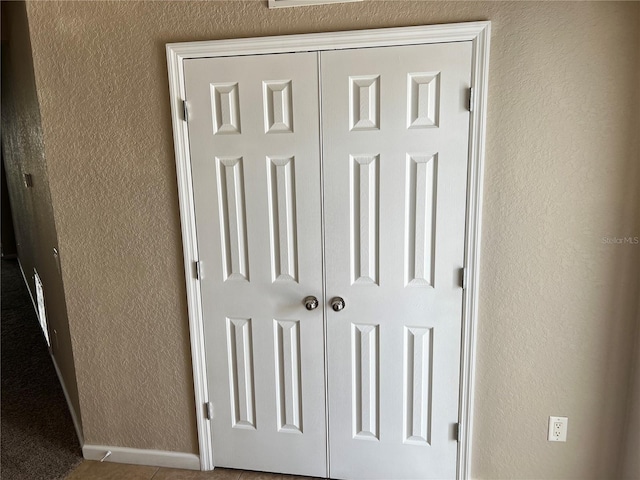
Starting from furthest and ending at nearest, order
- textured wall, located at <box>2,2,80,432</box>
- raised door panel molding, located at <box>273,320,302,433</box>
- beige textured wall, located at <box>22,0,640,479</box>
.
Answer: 1. textured wall, located at <box>2,2,80,432</box>
2. raised door panel molding, located at <box>273,320,302,433</box>
3. beige textured wall, located at <box>22,0,640,479</box>

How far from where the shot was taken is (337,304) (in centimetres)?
189

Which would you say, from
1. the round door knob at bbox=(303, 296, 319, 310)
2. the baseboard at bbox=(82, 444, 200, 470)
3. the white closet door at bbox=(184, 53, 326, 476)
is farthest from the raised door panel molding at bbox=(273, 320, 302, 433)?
the baseboard at bbox=(82, 444, 200, 470)

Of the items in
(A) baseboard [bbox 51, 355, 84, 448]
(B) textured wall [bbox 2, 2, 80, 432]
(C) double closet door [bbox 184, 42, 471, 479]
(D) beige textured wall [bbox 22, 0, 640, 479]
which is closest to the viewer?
(D) beige textured wall [bbox 22, 0, 640, 479]

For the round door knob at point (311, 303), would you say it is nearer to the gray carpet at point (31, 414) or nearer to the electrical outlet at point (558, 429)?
the electrical outlet at point (558, 429)

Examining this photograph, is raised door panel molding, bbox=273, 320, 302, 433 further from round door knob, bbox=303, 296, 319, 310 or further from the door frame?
the door frame

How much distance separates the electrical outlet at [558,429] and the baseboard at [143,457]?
1659 millimetres

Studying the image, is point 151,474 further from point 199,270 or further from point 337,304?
point 337,304

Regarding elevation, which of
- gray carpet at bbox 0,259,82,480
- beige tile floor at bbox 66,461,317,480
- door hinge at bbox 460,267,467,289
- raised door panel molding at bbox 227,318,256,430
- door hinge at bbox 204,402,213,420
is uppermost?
door hinge at bbox 460,267,467,289

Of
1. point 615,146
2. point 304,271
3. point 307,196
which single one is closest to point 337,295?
point 304,271

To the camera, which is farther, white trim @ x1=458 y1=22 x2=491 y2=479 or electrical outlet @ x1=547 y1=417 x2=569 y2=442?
electrical outlet @ x1=547 y1=417 x2=569 y2=442

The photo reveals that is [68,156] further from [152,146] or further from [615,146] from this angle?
[615,146]

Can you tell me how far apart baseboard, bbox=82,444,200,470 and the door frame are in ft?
1.34

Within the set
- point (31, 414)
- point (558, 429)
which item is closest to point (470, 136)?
point (558, 429)

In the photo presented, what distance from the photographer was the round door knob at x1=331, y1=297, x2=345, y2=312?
1.89 metres
